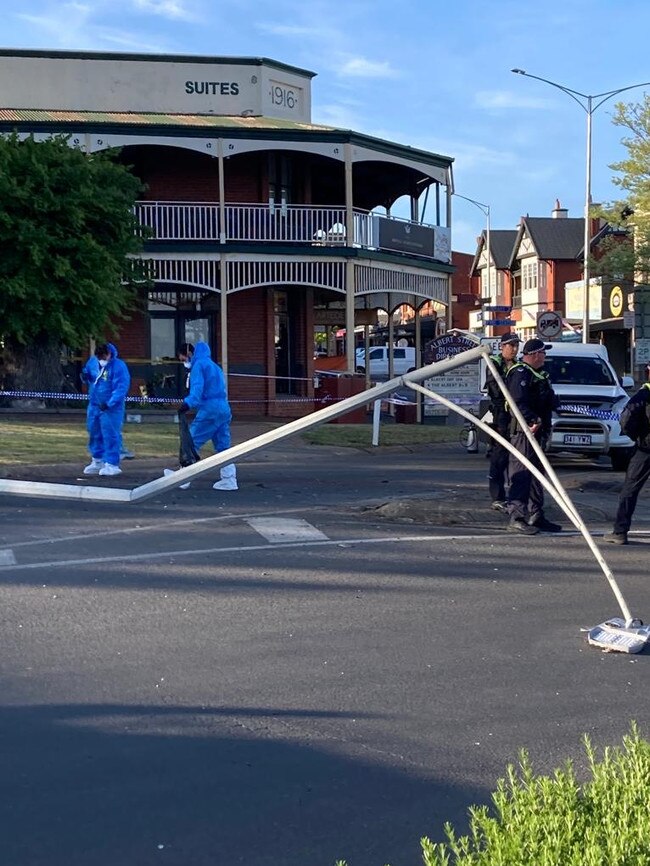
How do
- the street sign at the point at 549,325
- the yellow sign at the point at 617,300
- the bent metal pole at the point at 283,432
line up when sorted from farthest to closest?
the yellow sign at the point at 617,300 → the street sign at the point at 549,325 → the bent metal pole at the point at 283,432

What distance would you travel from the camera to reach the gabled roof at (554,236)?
6756 centimetres

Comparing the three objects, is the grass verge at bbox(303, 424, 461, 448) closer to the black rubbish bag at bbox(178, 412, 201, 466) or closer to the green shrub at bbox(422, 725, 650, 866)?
the black rubbish bag at bbox(178, 412, 201, 466)

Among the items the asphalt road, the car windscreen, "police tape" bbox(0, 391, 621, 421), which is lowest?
the asphalt road

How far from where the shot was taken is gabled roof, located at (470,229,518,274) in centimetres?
7631

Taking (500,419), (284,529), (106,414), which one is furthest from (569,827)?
(106,414)

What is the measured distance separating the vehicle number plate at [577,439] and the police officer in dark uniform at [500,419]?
15.2 ft

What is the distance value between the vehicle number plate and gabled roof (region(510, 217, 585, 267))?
167ft

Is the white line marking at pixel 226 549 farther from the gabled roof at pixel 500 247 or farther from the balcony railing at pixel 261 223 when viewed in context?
the gabled roof at pixel 500 247

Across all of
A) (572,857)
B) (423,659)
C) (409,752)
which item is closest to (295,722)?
(409,752)

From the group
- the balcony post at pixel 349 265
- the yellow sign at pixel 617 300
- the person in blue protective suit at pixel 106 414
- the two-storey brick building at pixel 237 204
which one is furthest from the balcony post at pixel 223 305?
the yellow sign at pixel 617 300

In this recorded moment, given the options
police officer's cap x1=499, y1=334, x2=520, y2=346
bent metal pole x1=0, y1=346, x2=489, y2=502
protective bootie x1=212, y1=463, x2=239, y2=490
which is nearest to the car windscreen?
police officer's cap x1=499, y1=334, x2=520, y2=346

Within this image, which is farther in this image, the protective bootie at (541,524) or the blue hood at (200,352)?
the blue hood at (200,352)

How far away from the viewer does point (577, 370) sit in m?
18.9

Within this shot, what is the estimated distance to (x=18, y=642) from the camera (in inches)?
268
